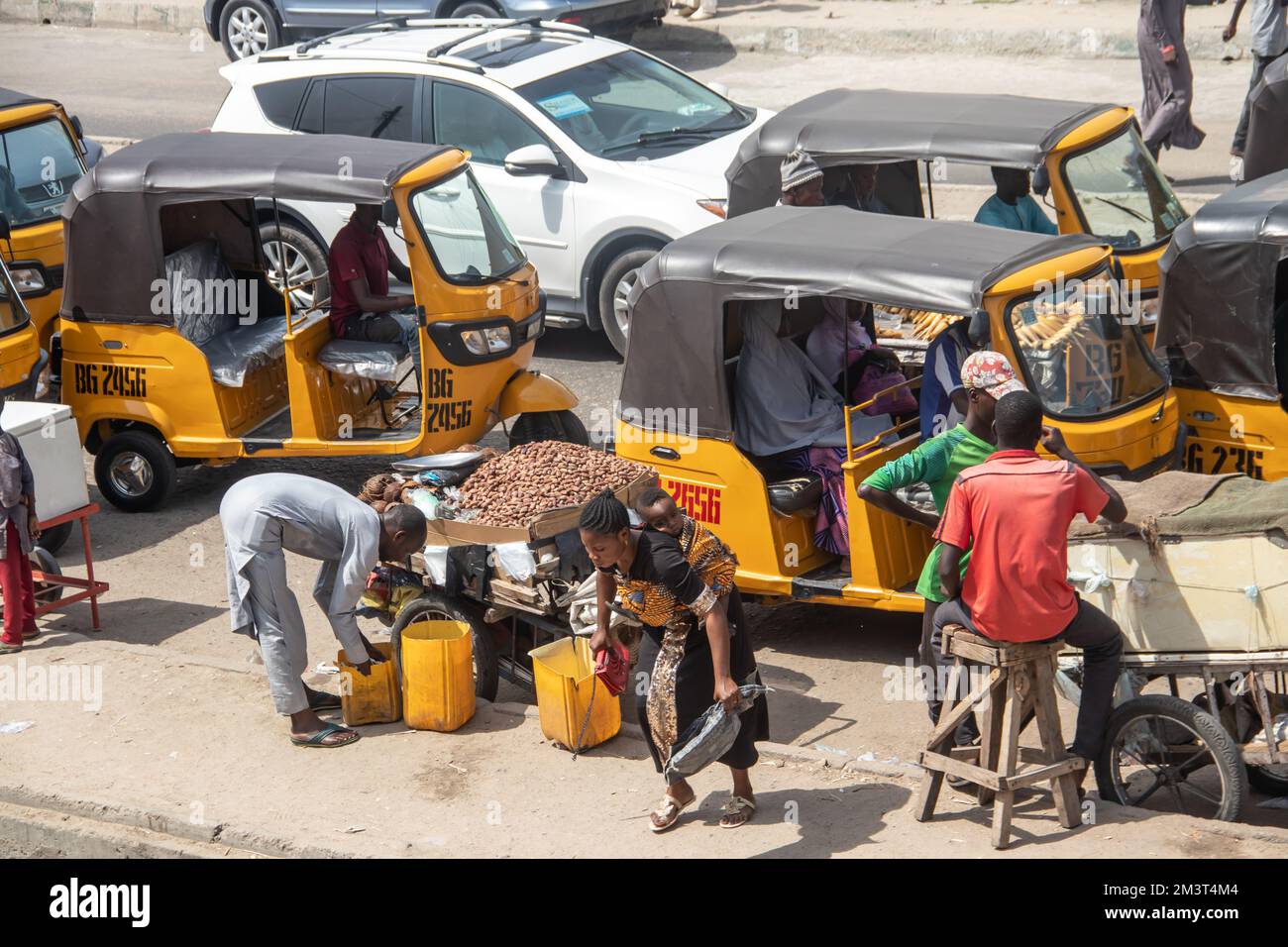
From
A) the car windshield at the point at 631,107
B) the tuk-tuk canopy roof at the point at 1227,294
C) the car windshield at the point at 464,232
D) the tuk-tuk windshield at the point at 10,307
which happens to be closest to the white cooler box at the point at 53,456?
the tuk-tuk windshield at the point at 10,307

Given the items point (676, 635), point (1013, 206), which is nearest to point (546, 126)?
point (1013, 206)

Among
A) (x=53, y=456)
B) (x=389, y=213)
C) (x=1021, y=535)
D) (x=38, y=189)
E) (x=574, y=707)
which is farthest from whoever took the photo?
(x=38, y=189)

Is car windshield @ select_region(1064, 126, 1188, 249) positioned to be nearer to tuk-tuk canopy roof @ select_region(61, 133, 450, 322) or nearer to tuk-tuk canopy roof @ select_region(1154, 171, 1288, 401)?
tuk-tuk canopy roof @ select_region(1154, 171, 1288, 401)

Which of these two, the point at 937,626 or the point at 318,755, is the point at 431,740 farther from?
the point at 937,626

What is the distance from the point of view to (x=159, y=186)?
34.1 ft

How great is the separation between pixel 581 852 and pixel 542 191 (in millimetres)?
6974

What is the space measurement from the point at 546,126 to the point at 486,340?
9.83 feet

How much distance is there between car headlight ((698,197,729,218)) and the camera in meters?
12.1

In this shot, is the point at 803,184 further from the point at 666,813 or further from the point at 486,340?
the point at 666,813

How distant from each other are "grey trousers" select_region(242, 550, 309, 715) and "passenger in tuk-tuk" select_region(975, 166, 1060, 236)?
16.2ft

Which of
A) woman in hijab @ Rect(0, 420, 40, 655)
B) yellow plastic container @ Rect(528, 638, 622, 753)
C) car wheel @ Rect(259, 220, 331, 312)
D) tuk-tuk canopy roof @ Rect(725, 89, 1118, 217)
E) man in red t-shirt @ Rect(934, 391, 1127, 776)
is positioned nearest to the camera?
man in red t-shirt @ Rect(934, 391, 1127, 776)

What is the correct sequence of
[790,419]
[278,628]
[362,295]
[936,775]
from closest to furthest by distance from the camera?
[936,775] → [278,628] → [790,419] → [362,295]

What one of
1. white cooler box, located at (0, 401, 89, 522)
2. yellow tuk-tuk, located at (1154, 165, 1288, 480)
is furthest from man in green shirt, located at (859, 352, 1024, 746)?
white cooler box, located at (0, 401, 89, 522)

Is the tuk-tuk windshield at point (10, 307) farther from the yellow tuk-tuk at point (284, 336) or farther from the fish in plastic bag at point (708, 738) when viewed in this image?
the fish in plastic bag at point (708, 738)
